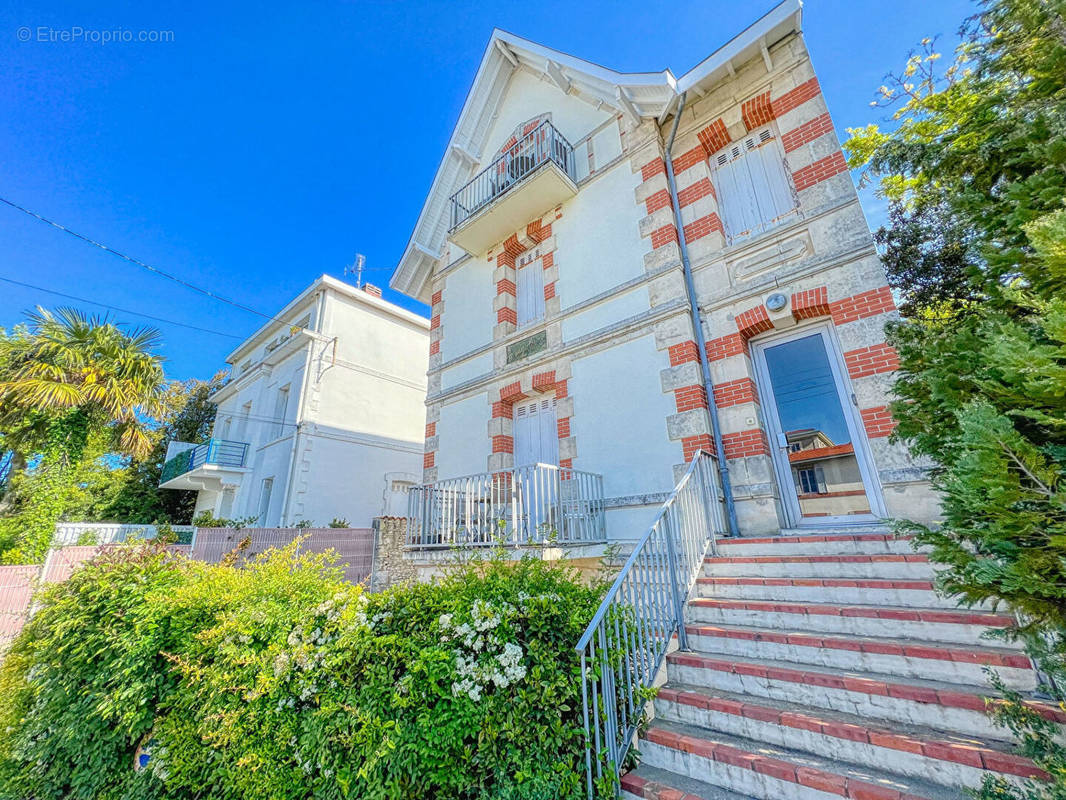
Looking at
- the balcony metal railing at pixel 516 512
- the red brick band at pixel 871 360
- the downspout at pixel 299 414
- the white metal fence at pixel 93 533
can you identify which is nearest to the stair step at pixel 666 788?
the balcony metal railing at pixel 516 512

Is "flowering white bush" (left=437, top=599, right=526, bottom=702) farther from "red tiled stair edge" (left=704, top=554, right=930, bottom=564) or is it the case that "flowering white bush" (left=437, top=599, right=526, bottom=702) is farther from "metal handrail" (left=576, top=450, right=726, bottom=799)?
"red tiled stair edge" (left=704, top=554, right=930, bottom=564)

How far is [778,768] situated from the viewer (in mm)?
2281

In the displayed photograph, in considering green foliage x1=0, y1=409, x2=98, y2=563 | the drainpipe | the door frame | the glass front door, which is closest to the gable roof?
the drainpipe

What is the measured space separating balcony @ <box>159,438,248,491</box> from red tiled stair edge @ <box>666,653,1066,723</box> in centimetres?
1662

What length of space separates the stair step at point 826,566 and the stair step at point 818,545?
4.6 inches

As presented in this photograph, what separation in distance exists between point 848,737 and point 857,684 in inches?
15.6

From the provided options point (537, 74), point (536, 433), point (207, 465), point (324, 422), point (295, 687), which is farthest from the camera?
point (207, 465)

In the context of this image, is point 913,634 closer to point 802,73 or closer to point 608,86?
point 802,73

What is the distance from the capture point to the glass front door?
4945mm

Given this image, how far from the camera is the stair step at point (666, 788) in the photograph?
2343 millimetres

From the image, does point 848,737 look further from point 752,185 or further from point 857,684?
point 752,185

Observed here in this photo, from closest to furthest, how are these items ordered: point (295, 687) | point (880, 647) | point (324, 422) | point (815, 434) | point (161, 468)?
1. point (880, 647)
2. point (295, 687)
3. point (815, 434)
4. point (324, 422)
5. point (161, 468)

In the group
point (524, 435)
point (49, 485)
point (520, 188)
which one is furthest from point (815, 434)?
point (49, 485)

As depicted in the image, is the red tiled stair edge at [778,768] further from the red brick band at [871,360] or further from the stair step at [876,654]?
the red brick band at [871,360]
